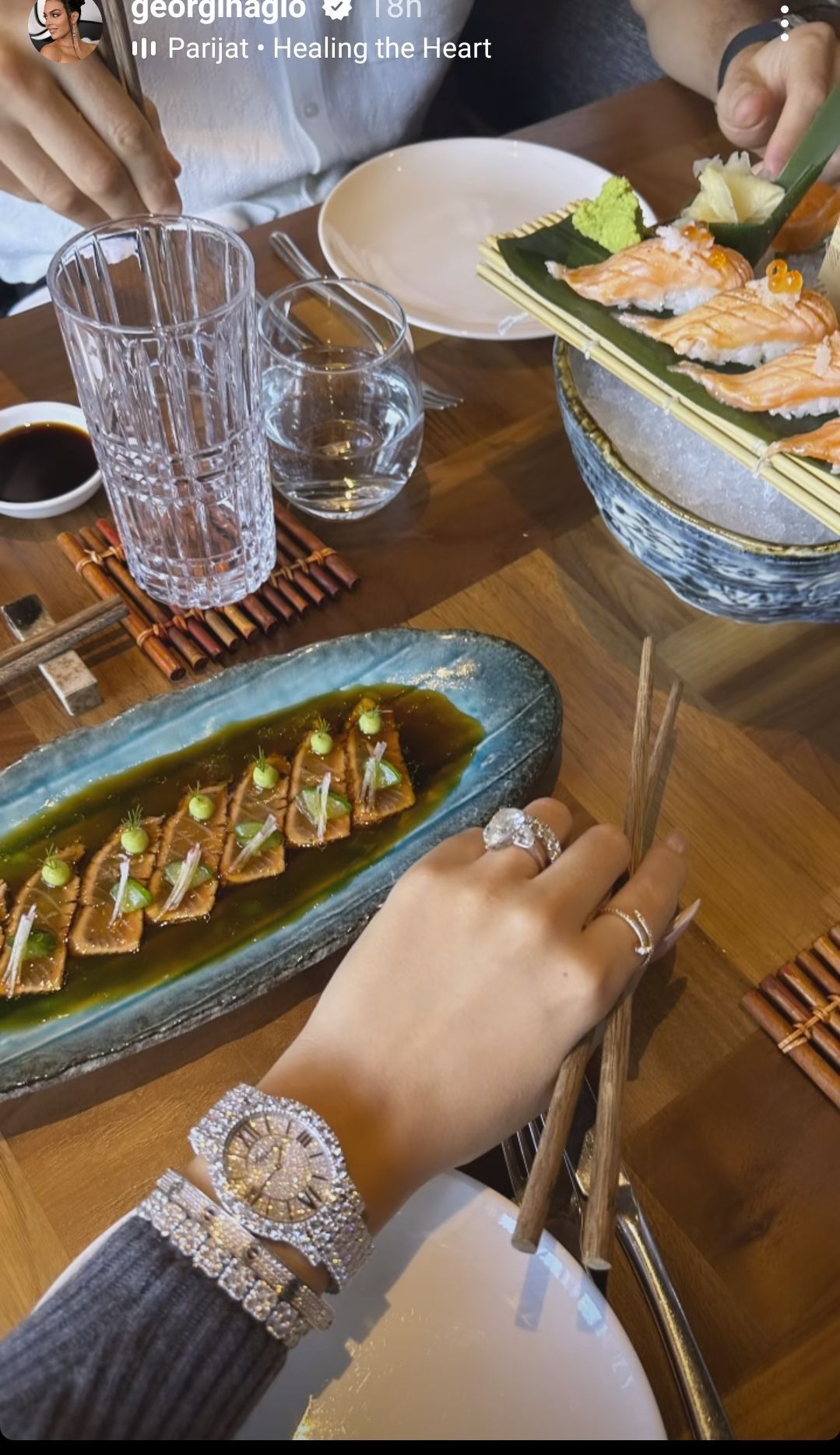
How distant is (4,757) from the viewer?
0.89 m

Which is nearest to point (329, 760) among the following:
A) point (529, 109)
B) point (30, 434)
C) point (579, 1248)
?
point (579, 1248)

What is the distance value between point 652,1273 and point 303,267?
118cm

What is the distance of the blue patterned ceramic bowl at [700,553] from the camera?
0.83 m

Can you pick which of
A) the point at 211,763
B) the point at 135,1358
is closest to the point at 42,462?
the point at 211,763

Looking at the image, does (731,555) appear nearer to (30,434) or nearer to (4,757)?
(4,757)

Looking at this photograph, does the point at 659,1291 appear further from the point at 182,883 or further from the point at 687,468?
the point at 687,468

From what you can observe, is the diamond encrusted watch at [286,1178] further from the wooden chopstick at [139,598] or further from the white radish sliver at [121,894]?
the wooden chopstick at [139,598]

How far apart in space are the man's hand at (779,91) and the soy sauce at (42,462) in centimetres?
86

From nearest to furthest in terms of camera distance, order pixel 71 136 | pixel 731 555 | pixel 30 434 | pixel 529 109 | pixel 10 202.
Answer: pixel 731 555 → pixel 71 136 → pixel 30 434 → pixel 10 202 → pixel 529 109

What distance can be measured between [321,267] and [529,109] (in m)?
1.25

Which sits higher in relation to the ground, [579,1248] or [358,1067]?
Answer: [358,1067]

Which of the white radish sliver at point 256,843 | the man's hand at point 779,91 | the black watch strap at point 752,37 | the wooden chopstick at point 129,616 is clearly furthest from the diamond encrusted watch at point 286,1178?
the black watch strap at point 752,37

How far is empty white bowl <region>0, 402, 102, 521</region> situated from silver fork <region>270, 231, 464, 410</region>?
34 centimetres

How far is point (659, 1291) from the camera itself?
0.64 m
